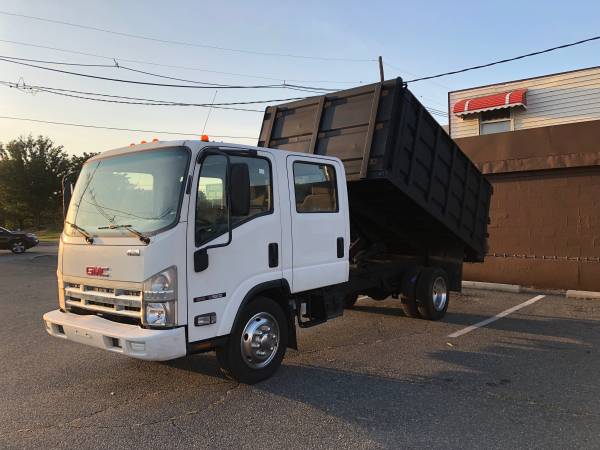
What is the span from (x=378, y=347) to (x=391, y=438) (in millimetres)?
2582

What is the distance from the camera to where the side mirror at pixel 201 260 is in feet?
14.1

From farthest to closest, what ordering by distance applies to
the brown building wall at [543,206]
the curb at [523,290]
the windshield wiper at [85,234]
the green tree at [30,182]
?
1. the green tree at [30,182]
2. the brown building wall at [543,206]
3. the curb at [523,290]
4. the windshield wiper at [85,234]

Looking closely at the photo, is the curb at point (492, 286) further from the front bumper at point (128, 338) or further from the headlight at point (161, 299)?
the headlight at point (161, 299)

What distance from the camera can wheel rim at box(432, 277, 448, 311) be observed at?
7.98 metres

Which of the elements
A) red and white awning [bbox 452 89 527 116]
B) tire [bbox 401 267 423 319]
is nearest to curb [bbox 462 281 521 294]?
tire [bbox 401 267 423 319]

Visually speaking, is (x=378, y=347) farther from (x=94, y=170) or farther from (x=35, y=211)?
(x=35, y=211)

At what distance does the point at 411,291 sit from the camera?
780 cm

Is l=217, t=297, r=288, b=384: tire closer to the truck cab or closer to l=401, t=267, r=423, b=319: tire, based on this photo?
the truck cab

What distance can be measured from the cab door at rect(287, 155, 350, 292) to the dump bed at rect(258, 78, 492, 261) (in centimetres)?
51

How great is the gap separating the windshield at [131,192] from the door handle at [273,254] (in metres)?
1.12

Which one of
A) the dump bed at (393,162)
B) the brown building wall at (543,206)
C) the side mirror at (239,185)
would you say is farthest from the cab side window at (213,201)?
the brown building wall at (543,206)

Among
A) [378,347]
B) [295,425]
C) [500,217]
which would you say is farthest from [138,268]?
[500,217]

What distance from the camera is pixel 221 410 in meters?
4.34

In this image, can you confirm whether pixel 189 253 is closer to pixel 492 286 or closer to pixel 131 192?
pixel 131 192
